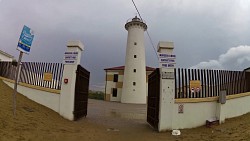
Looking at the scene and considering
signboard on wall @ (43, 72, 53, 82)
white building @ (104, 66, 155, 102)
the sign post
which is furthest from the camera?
white building @ (104, 66, 155, 102)

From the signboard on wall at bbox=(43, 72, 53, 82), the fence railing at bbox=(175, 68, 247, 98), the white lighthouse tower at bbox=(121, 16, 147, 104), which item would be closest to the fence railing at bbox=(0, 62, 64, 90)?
the signboard on wall at bbox=(43, 72, 53, 82)

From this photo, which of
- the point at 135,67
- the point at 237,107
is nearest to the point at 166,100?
the point at 237,107

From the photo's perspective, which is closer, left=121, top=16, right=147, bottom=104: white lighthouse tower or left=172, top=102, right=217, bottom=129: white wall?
left=172, top=102, right=217, bottom=129: white wall

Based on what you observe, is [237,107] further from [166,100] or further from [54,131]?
[54,131]

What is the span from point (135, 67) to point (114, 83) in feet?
20.9

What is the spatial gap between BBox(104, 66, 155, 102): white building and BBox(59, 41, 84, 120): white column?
27310 millimetres

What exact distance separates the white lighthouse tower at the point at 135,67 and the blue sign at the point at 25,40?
2561 cm

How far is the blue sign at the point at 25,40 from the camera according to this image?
752 centimetres

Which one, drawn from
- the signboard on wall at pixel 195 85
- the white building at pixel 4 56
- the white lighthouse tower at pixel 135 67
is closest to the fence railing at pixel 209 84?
the signboard on wall at pixel 195 85

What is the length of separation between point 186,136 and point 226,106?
9.66 feet

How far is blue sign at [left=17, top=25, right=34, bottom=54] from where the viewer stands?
24.7 feet

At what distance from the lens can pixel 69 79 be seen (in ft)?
32.2

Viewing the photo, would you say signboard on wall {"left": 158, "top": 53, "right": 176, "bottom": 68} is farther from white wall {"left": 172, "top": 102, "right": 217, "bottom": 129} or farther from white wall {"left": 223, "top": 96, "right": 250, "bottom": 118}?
white wall {"left": 223, "top": 96, "right": 250, "bottom": 118}

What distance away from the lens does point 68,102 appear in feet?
31.8
